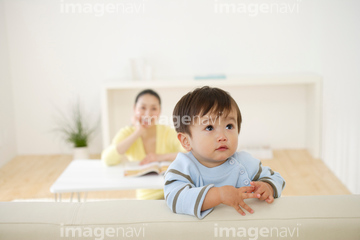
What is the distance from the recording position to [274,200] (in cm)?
107

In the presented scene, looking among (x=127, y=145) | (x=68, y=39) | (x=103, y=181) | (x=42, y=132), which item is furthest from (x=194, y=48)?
(x=103, y=181)

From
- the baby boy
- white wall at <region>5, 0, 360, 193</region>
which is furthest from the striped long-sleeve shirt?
white wall at <region>5, 0, 360, 193</region>

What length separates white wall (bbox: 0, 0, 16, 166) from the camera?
4367 mm

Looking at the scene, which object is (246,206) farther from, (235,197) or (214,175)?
(214,175)

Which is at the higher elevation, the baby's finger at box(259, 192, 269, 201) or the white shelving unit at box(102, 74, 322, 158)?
the baby's finger at box(259, 192, 269, 201)

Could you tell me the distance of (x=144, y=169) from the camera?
2.25 meters

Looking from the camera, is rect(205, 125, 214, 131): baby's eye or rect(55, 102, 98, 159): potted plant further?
rect(55, 102, 98, 159): potted plant

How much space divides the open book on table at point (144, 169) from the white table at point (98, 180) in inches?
1.0

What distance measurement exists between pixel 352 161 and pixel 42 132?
10.3 feet

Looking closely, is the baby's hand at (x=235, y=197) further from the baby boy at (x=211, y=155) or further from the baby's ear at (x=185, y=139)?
the baby's ear at (x=185, y=139)

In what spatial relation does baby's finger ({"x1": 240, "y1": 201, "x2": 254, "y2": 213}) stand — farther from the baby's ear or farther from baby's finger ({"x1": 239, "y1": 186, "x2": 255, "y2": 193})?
the baby's ear

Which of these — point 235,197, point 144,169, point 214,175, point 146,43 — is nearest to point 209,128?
point 214,175
